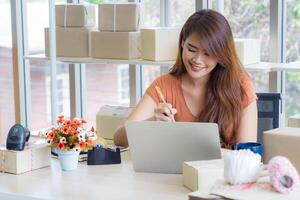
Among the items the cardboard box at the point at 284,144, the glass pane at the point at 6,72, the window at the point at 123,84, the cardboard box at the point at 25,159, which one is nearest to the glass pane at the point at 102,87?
the window at the point at 123,84

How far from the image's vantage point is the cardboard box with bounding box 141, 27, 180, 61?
3.45m

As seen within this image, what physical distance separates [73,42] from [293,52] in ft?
4.74

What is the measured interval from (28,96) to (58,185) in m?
2.93

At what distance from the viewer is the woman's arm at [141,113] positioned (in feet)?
8.18

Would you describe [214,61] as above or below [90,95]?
above

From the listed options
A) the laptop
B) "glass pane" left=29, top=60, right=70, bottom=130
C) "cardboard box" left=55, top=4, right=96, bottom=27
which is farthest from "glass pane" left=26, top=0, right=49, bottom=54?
the laptop

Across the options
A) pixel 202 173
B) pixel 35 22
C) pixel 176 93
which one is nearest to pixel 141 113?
pixel 176 93

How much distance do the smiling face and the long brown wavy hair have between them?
2 centimetres

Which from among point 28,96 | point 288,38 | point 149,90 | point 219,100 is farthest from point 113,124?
point 28,96

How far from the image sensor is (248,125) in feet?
7.92

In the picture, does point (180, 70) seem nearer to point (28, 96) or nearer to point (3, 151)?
point (3, 151)

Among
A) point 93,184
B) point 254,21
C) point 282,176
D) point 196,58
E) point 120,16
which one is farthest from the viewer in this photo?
point 254,21

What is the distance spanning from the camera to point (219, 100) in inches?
96.0

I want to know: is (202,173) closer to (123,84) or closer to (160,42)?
(160,42)
